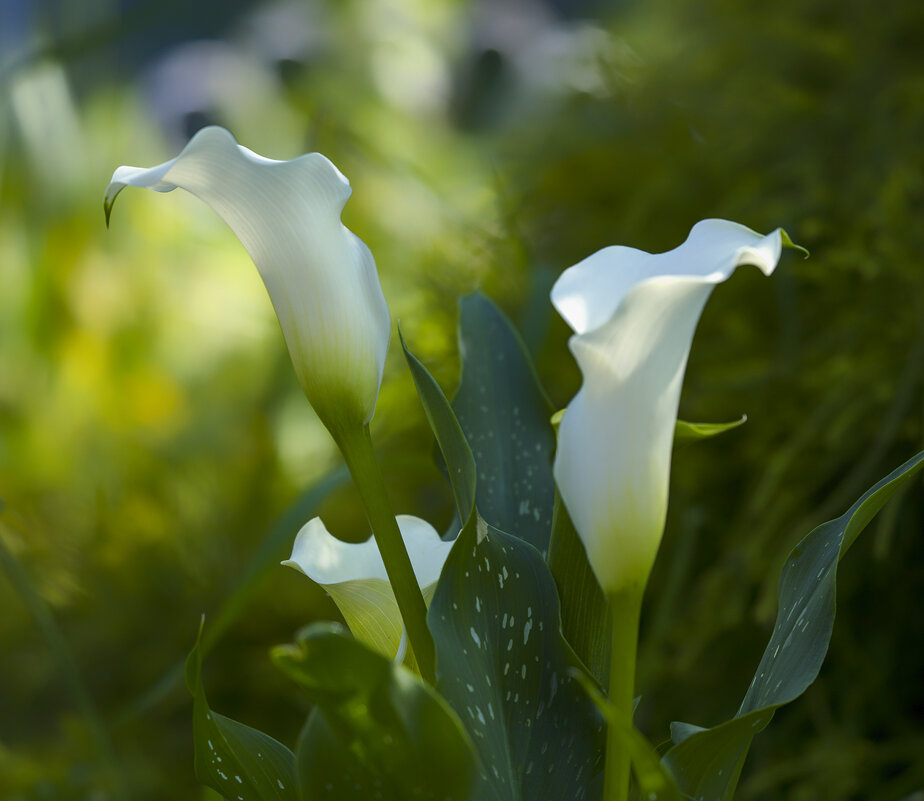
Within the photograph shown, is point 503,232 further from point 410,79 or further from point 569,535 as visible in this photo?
point 410,79

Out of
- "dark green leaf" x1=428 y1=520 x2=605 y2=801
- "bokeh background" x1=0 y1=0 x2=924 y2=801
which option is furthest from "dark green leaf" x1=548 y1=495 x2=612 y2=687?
"bokeh background" x1=0 y1=0 x2=924 y2=801

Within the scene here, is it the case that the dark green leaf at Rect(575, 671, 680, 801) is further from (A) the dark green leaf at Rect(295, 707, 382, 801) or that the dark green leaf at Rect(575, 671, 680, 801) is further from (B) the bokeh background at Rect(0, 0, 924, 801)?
(B) the bokeh background at Rect(0, 0, 924, 801)

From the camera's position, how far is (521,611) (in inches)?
8.5

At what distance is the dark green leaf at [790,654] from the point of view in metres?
0.19

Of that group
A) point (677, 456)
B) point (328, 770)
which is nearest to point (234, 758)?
point (328, 770)

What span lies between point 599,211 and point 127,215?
91 cm

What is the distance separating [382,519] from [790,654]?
0.11 metres

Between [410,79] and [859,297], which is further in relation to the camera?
[410,79]

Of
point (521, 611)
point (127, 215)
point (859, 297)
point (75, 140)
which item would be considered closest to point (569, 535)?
point (521, 611)

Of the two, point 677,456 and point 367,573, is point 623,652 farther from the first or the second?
point 677,456

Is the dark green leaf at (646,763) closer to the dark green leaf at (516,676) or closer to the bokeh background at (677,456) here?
the dark green leaf at (516,676)

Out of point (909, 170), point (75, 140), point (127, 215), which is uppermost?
point (909, 170)

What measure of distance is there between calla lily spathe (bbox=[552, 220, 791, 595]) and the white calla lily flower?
5 cm

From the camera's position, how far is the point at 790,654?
0.21 m
